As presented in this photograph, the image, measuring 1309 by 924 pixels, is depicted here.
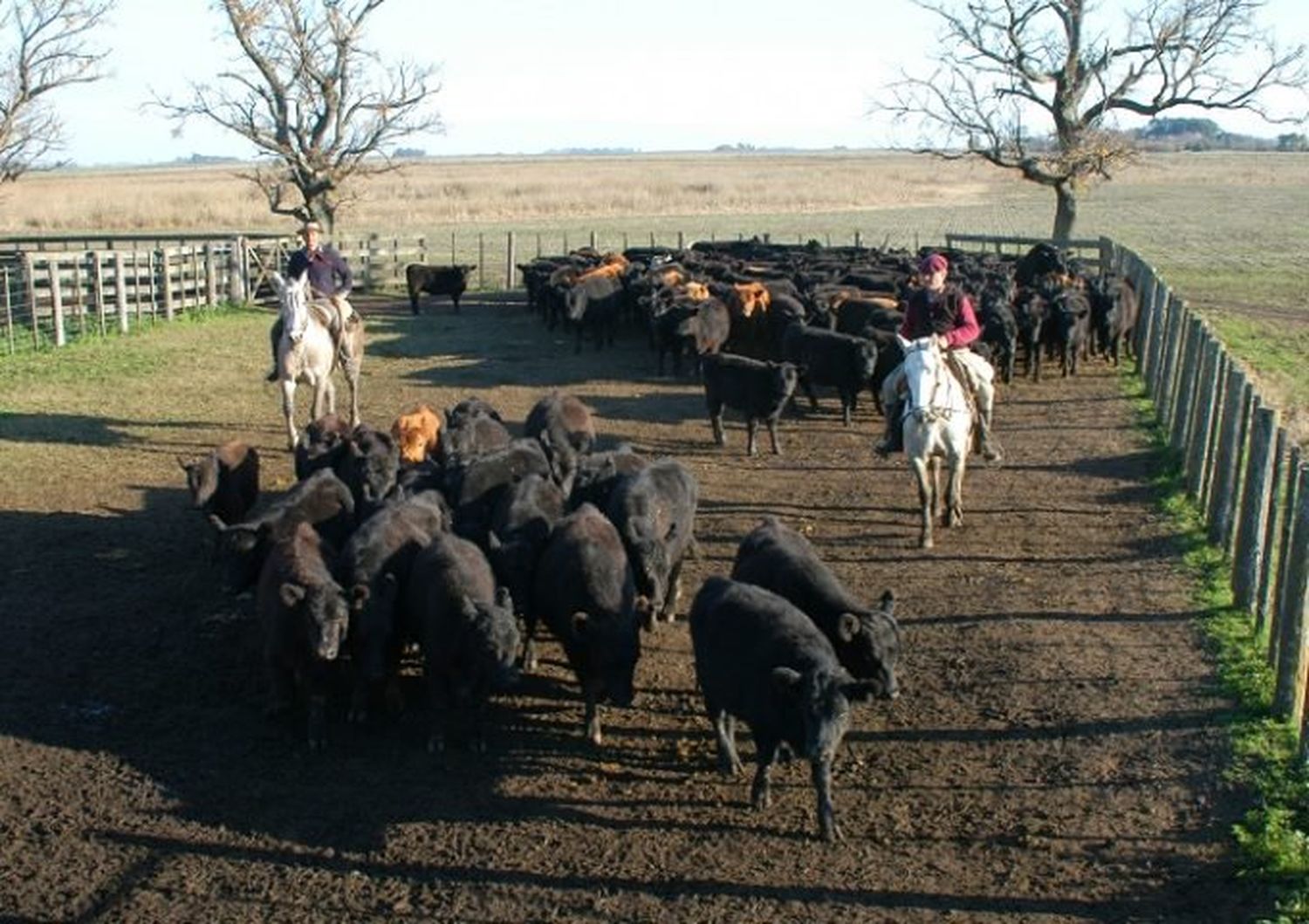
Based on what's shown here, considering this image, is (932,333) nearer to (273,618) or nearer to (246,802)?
(273,618)

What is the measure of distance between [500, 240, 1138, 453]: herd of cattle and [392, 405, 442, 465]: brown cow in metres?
3.92

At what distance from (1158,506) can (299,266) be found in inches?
409

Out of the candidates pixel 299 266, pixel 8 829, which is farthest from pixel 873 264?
pixel 8 829

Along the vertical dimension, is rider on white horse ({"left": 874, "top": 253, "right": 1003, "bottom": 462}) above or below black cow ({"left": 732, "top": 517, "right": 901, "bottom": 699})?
above

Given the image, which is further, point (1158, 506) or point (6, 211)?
point (6, 211)

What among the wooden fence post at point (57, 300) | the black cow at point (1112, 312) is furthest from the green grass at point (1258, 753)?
the wooden fence post at point (57, 300)

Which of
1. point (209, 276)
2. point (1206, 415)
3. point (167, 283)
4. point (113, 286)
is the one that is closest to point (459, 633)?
point (1206, 415)

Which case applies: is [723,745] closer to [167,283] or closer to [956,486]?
[956,486]

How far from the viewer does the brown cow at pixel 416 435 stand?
1408cm

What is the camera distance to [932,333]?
13.2 meters

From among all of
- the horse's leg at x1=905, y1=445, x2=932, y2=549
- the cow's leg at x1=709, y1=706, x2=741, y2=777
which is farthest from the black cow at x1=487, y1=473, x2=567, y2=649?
the horse's leg at x1=905, y1=445, x2=932, y2=549

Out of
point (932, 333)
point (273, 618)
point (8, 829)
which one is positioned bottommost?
point (8, 829)

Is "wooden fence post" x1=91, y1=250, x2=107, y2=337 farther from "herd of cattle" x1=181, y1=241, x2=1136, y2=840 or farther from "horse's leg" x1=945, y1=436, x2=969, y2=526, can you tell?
"horse's leg" x1=945, y1=436, x2=969, y2=526

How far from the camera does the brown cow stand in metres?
14.1
